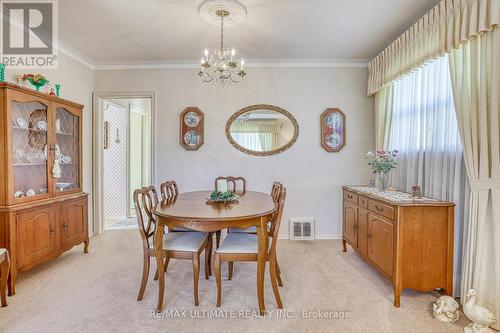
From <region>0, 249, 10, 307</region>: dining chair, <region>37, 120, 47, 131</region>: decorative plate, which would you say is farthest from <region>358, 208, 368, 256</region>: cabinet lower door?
<region>37, 120, 47, 131</region>: decorative plate

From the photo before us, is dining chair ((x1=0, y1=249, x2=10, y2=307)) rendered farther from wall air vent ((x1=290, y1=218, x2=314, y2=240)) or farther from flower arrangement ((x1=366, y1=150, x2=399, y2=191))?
flower arrangement ((x1=366, y1=150, x2=399, y2=191))

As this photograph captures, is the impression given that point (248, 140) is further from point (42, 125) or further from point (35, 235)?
point (35, 235)

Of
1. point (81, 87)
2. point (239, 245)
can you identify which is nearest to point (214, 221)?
point (239, 245)

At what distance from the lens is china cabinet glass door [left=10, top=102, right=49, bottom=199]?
8.35ft

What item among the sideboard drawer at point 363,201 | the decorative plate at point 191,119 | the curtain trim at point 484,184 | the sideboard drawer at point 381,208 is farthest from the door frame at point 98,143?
the curtain trim at point 484,184

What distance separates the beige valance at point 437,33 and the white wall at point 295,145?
74 cm

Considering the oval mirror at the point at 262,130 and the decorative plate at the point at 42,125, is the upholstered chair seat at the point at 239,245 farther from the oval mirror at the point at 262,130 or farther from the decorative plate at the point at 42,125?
the decorative plate at the point at 42,125

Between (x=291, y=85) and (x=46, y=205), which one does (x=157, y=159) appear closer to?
(x=46, y=205)

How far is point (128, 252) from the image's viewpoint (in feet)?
11.2

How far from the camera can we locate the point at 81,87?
3807 millimetres

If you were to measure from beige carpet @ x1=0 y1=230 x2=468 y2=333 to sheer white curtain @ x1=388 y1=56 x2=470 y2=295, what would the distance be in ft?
2.49

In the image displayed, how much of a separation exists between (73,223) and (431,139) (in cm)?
398

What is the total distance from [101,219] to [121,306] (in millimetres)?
2415

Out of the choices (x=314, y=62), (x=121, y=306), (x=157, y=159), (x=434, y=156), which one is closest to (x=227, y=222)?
(x=121, y=306)
